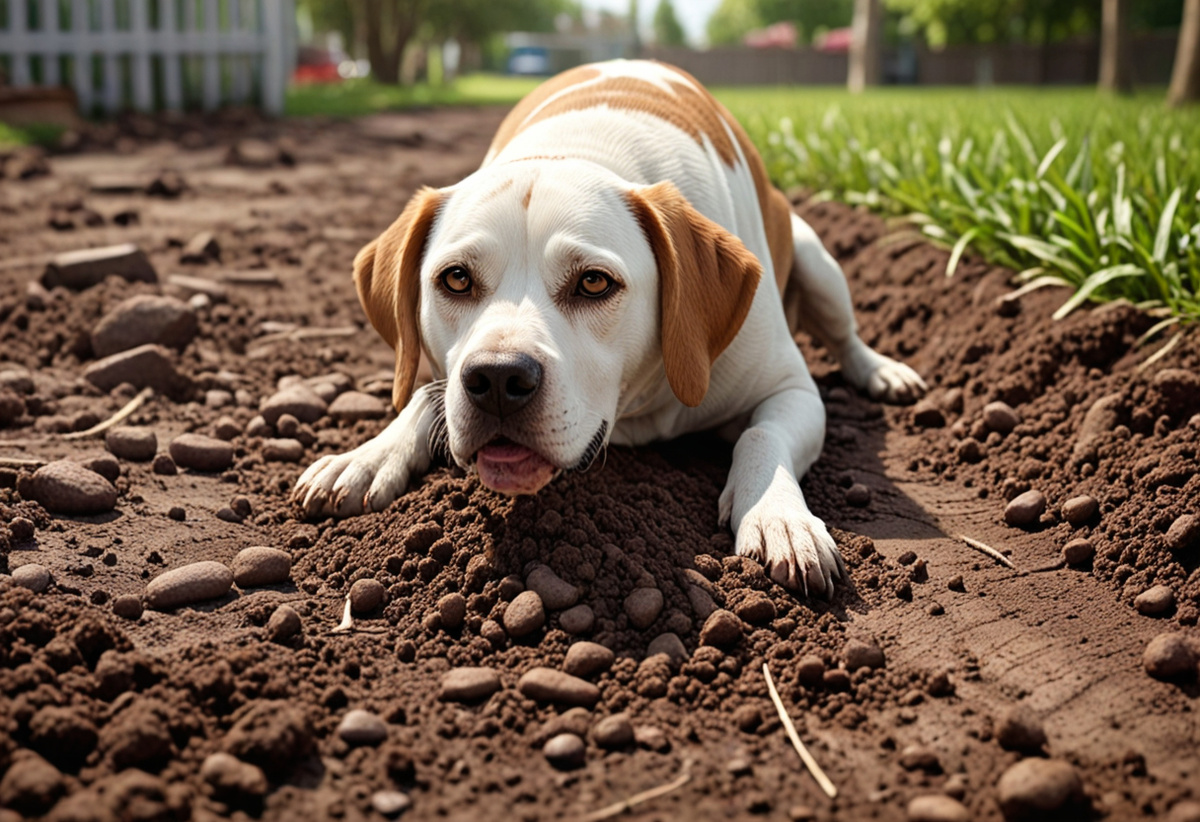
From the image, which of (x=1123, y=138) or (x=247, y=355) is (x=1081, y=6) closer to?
(x=1123, y=138)

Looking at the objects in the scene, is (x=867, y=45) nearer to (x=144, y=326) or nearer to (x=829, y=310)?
(x=829, y=310)

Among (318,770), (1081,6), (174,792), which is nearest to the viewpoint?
(174,792)

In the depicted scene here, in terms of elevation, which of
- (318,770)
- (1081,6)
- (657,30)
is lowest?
(318,770)

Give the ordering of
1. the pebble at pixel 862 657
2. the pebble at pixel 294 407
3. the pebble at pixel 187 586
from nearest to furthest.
Answer: the pebble at pixel 862 657 → the pebble at pixel 187 586 → the pebble at pixel 294 407

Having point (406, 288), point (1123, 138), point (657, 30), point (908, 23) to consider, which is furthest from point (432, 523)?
point (657, 30)

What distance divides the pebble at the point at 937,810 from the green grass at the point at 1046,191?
2.34m

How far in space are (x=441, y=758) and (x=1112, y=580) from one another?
Result: 5.92 ft

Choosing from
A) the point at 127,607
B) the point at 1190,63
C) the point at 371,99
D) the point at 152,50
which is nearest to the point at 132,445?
the point at 127,607

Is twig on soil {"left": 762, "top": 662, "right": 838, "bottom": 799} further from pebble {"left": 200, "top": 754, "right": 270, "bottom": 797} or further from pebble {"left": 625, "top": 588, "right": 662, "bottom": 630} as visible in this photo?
pebble {"left": 200, "top": 754, "right": 270, "bottom": 797}

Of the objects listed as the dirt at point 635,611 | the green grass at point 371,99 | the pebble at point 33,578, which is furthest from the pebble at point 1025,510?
the green grass at point 371,99

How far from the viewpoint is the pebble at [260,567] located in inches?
110

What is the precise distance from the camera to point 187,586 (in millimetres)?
2666

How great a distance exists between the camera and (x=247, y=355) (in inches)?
182

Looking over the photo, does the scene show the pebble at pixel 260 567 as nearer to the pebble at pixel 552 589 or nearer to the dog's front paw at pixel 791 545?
the pebble at pixel 552 589
